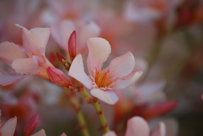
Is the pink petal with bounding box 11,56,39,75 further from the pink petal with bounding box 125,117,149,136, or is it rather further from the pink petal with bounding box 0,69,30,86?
the pink petal with bounding box 125,117,149,136

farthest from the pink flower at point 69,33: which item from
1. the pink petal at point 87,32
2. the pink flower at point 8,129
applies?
the pink flower at point 8,129

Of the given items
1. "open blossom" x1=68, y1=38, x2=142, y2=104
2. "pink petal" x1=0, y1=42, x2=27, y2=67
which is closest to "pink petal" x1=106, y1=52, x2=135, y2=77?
"open blossom" x1=68, y1=38, x2=142, y2=104

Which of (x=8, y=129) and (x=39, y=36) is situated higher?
(x=39, y=36)

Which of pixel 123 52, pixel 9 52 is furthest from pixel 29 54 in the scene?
pixel 123 52

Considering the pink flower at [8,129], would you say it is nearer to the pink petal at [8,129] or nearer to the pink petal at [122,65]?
the pink petal at [8,129]

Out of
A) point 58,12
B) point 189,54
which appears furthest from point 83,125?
point 189,54

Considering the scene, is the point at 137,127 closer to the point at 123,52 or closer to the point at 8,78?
the point at 8,78

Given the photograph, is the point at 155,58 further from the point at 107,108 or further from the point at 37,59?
the point at 37,59
